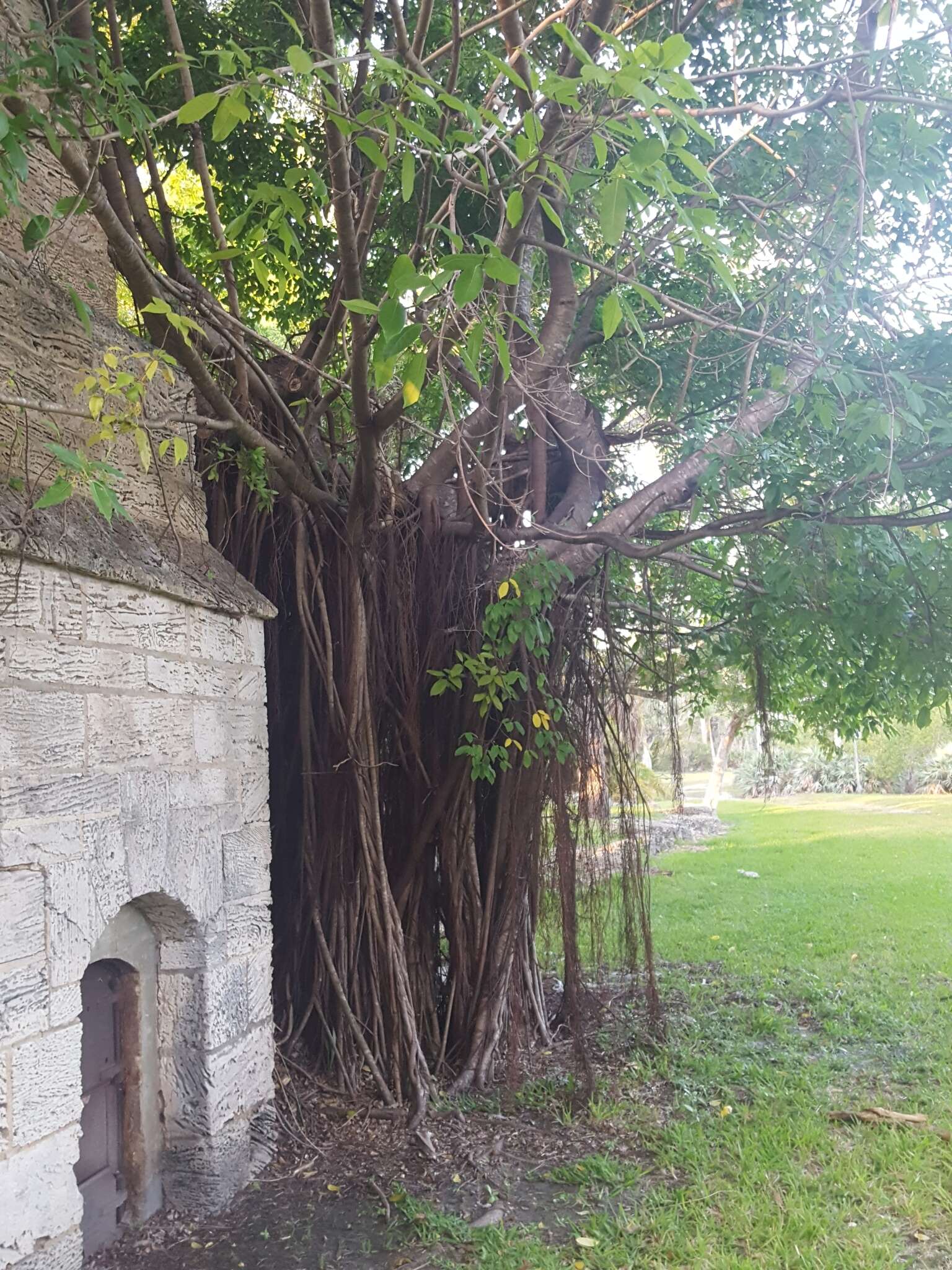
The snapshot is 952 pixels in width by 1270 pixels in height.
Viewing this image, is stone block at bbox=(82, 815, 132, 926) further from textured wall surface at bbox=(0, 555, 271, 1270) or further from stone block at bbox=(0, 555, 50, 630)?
stone block at bbox=(0, 555, 50, 630)

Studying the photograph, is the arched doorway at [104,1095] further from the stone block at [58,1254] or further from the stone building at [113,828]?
the stone block at [58,1254]

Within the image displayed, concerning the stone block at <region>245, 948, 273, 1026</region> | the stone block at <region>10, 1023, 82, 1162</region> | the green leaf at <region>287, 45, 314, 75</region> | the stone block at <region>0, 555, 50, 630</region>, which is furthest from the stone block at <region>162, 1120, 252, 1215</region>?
the green leaf at <region>287, 45, 314, 75</region>

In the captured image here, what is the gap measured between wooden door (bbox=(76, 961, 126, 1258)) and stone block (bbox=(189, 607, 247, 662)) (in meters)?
1.05

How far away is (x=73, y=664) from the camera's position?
2543mm

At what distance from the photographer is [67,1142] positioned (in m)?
2.38

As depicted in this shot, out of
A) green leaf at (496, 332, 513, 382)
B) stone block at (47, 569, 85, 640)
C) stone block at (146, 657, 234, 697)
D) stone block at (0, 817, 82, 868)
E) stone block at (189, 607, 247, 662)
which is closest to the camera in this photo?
green leaf at (496, 332, 513, 382)

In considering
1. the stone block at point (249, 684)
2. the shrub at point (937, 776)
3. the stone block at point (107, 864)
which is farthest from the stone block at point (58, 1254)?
the shrub at point (937, 776)

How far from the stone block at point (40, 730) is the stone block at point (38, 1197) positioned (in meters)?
0.87

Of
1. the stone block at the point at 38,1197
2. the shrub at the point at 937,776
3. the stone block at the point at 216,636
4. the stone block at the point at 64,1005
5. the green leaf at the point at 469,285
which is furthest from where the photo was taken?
the shrub at the point at 937,776

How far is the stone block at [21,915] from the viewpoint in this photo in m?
2.25

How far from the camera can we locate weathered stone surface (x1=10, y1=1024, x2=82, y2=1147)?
2240 mm

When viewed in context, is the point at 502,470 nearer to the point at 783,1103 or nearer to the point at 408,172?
the point at 408,172

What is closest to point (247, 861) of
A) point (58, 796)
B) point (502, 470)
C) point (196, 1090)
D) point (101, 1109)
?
point (196, 1090)

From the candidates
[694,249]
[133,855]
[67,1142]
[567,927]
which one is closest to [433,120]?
[694,249]
